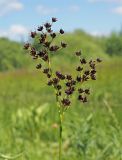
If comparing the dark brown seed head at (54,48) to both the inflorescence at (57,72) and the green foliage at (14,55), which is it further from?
the green foliage at (14,55)

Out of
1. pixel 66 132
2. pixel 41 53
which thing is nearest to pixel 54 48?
pixel 41 53

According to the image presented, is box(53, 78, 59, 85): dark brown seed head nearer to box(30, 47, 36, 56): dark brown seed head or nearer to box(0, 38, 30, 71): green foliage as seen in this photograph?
box(30, 47, 36, 56): dark brown seed head

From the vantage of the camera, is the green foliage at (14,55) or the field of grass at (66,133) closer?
the field of grass at (66,133)

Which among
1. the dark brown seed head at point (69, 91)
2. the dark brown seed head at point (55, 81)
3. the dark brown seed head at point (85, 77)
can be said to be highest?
the dark brown seed head at point (85, 77)

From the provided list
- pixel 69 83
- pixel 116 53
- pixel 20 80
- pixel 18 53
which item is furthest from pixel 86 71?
pixel 116 53

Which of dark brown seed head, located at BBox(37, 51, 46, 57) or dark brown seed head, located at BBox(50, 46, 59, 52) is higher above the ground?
dark brown seed head, located at BBox(50, 46, 59, 52)

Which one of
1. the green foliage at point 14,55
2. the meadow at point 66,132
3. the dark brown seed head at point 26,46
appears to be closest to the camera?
the dark brown seed head at point 26,46

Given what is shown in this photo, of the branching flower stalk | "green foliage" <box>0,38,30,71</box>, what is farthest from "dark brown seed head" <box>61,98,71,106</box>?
"green foliage" <box>0,38,30,71</box>

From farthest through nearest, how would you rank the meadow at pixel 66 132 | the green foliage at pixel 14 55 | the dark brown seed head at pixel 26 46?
the green foliage at pixel 14 55
the meadow at pixel 66 132
the dark brown seed head at pixel 26 46

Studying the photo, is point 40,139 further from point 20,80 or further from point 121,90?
point 20,80

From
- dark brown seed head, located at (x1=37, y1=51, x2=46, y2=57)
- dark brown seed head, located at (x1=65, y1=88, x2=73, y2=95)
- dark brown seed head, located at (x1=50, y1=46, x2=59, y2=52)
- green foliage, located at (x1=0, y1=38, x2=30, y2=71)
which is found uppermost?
green foliage, located at (x1=0, y1=38, x2=30, y2=71)

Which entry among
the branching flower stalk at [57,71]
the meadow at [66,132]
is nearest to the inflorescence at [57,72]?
the branching flower stalk at [57,71]
